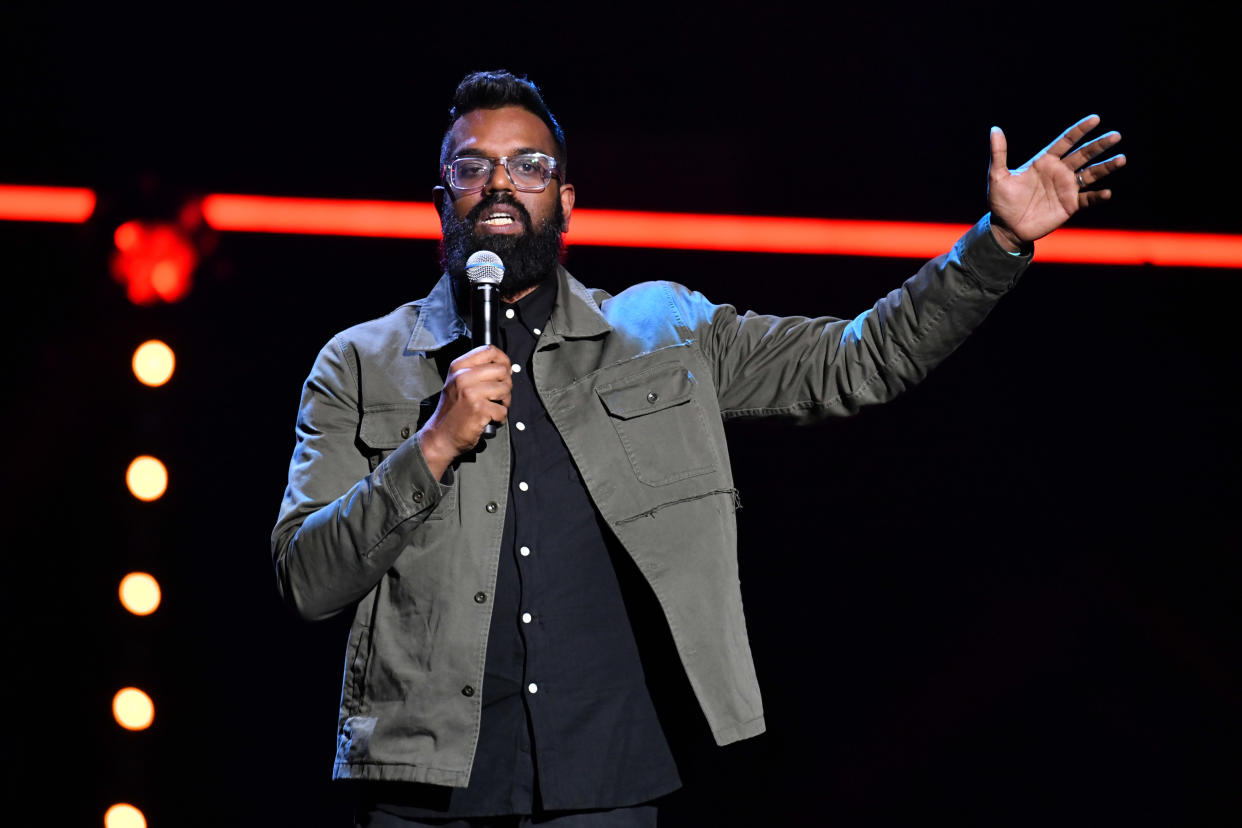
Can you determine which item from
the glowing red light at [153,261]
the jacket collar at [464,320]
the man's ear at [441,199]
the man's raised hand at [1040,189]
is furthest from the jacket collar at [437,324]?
the glowing red light at [153,261]

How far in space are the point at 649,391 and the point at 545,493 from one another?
242 millimetres

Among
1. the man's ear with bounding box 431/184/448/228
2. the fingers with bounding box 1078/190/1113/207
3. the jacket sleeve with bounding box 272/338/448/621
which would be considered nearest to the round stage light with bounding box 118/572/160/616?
the jacket sleeve with bounding box 272/338/448/621

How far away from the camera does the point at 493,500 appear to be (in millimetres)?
1785

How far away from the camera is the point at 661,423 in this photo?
75.1 inches

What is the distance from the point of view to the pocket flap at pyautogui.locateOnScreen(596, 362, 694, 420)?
1.90 metres

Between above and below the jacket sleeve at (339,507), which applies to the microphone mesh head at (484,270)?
above

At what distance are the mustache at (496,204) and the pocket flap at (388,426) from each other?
34cm

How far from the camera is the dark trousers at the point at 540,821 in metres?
1.68

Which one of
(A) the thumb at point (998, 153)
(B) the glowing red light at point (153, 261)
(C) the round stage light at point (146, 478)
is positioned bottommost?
(C) the round stage light at point (146, 478)

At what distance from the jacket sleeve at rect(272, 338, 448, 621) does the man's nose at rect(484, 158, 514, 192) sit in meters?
0.40

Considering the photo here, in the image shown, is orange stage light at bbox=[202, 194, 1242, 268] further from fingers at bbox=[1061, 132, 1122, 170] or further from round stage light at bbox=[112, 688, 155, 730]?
fingers at bbox=[1061, 132, 1122, 170]

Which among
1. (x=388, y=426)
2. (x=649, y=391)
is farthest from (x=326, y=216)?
(x=649, y=391)

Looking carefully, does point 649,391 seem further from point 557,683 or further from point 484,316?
point 557,683

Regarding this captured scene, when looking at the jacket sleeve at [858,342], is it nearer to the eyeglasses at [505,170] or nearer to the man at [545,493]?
the man at [545,493]
